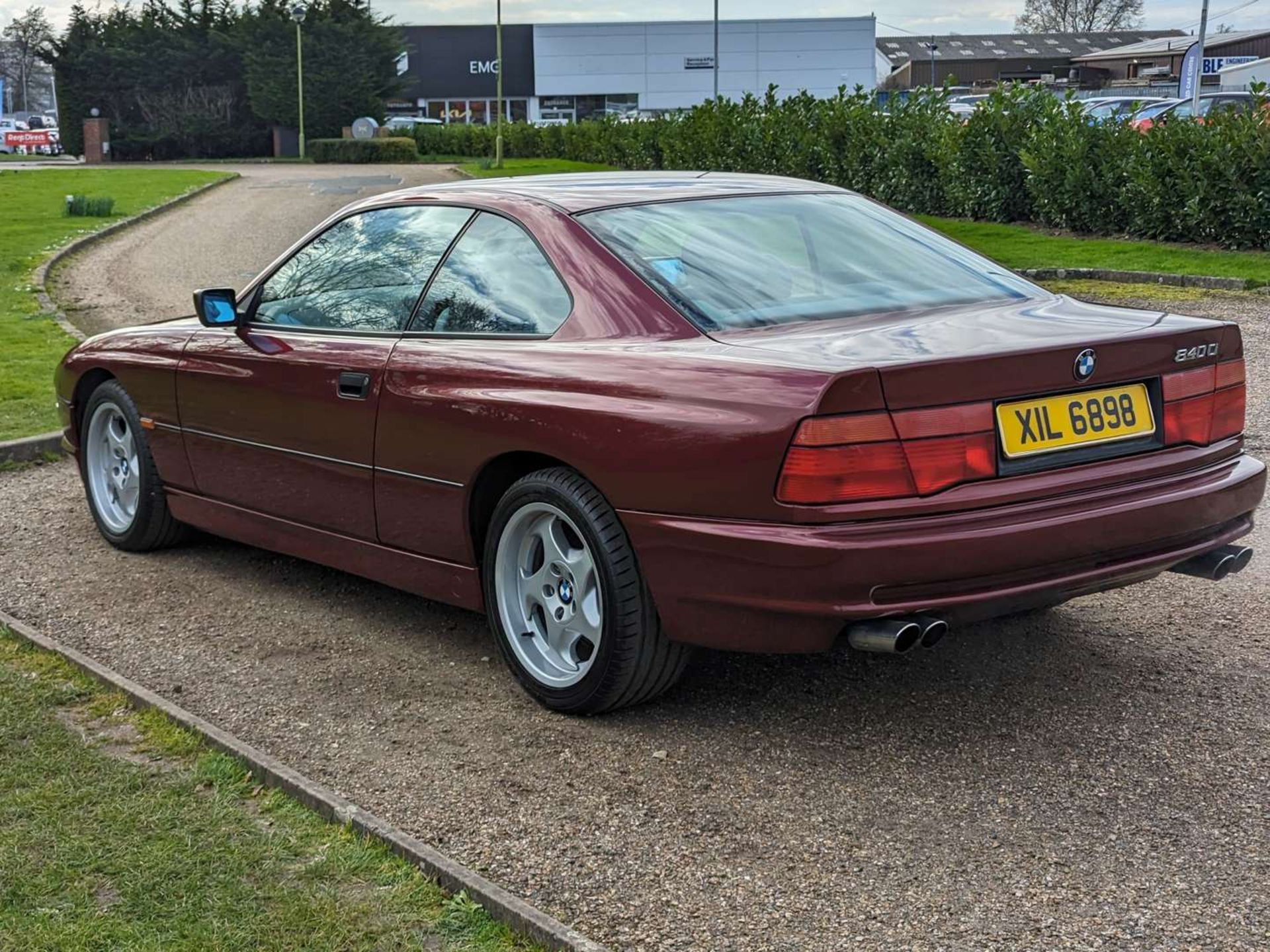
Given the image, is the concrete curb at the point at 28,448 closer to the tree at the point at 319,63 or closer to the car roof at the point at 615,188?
the car roof at the point at 615,188

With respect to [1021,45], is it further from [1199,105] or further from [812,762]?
[812,762]

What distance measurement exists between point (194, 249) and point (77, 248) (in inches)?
58.4

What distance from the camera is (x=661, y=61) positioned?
2968 inches

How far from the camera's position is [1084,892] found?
303 centimetres

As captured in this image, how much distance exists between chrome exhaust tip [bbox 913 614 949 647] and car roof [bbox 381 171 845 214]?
5.35 feet

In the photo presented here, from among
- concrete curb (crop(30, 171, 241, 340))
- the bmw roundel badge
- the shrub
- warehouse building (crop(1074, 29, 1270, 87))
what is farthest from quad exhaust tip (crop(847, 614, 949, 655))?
warehouse building (crop(1074, 29, 1270, 87))

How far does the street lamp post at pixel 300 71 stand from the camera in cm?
4938

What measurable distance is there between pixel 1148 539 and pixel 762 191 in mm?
1704

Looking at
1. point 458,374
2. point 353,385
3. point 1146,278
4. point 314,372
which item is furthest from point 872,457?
point 1146,278

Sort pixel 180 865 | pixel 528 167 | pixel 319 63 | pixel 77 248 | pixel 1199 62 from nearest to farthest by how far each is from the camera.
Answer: pixel 180 865, pixel 77 248, pixel 1199 62, pixel 528 167, pixel 319 63

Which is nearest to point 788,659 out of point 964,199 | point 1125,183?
point 1125,183

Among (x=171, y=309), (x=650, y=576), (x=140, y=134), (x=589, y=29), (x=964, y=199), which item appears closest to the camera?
(x=650, y=576)

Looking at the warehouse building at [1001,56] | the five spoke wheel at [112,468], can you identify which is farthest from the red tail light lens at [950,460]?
the warehouse building at [1001,56]

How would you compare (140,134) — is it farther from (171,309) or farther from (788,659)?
(788,659)
